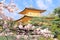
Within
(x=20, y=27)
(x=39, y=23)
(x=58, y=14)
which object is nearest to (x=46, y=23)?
(x=39, y=23)

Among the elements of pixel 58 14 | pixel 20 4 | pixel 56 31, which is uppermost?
pixel 20 4

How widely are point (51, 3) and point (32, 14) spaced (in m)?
0.40

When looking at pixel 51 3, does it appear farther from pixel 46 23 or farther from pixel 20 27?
pixel 20 27

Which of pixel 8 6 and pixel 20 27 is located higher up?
pixel 8 6

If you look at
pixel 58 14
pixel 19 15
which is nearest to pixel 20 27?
pixel 19 15

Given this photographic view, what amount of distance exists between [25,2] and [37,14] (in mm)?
373

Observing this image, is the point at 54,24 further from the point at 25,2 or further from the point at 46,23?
the point at 25,2

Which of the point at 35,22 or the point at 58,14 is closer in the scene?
the point at 35,22

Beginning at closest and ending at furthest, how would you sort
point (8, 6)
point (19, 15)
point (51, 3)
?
point (8, 6), point (19, 15), point (51, 3)

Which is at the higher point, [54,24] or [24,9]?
[24,9]

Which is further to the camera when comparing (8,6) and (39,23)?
(39,23)

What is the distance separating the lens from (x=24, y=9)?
10.8ft

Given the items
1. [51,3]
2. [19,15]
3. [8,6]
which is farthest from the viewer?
[51,3]

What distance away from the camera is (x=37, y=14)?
354cm
